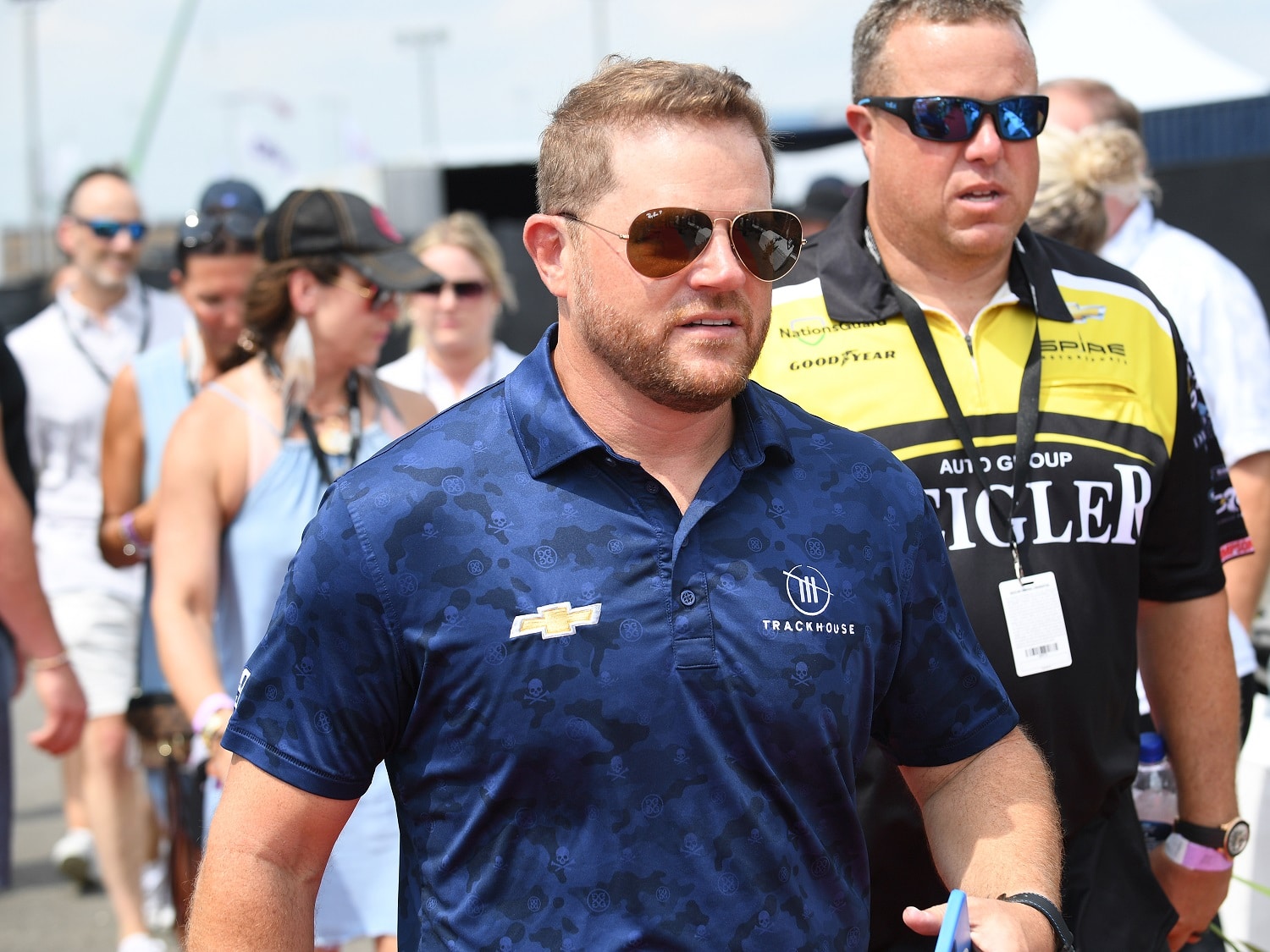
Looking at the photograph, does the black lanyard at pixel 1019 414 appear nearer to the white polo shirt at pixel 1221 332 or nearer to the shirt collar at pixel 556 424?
the shirt collar at pixel 556 424

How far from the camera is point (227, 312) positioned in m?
5.41

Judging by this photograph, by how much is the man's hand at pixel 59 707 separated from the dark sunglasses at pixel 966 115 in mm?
3038

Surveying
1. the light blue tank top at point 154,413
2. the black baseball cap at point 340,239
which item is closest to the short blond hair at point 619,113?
the black baseball cap at point 340,239

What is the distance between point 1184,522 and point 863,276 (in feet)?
2.64

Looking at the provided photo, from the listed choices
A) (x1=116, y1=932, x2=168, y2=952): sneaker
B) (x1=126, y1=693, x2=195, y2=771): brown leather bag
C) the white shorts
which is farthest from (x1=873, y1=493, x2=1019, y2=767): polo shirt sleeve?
the white shorts

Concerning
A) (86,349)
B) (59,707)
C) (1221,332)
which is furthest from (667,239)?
(86,349)

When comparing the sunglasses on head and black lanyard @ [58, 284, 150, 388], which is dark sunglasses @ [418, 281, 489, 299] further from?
the sunglasses on head

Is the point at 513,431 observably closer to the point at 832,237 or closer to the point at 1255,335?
the point at 832,237

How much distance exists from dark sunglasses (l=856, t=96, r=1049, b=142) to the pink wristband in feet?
6.66

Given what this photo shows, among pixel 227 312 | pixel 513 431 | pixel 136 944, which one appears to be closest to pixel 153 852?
pixel 136 944

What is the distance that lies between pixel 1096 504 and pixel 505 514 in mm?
1344

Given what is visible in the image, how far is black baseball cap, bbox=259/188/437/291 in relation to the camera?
4195 millimetres

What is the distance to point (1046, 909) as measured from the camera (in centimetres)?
219

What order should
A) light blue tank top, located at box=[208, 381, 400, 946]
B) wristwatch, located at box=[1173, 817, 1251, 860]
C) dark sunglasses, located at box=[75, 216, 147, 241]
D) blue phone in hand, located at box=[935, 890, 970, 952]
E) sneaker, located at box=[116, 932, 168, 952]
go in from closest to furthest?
blue phone in hand, located at box=[935, 890, 970, 952] < wristwatch, located at box=[1173, 817, 1251, 860] < light blue tank top, located at box=[208, 381, 400, 946] < sneaker, located at box=[116, 932, 168, 952] < dark sunglasses, located at box=[75, 216, 147, 241]
